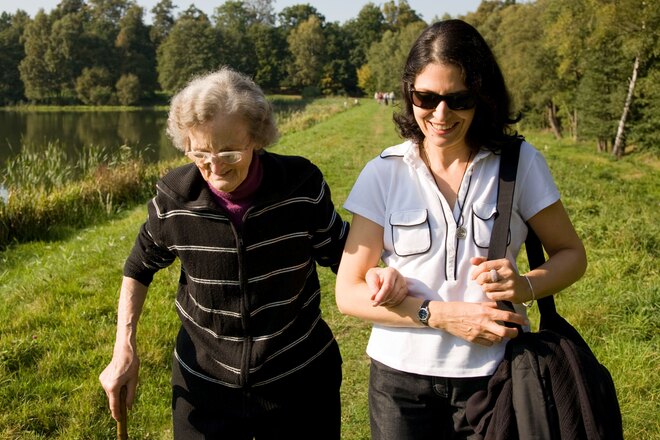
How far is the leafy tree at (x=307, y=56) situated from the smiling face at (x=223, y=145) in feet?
245

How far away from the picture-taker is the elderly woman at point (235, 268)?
1.91 m

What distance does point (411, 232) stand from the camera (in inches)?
69.4

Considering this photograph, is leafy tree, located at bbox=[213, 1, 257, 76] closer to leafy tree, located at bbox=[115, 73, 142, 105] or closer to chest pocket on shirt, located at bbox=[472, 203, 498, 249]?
leafy tree, located at bbox=[115, 73, 142, 105]

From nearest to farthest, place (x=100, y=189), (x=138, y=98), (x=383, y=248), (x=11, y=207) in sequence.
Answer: (x=383, y=248), (x=11, y=207), (x=100, y=189), (x=138, y=98)

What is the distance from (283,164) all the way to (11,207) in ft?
28.3

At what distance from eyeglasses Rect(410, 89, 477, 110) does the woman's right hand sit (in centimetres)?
58

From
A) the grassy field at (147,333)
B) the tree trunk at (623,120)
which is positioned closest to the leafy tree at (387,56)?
the tree trunk at (623,120)

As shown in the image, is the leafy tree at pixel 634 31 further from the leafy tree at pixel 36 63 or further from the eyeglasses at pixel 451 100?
the leafy tree at pixel 36 63

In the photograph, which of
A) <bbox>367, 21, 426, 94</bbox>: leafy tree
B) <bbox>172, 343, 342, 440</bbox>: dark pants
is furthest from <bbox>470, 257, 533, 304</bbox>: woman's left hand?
<bbox>367, 21, 426, 94</bbox>: leafy tree

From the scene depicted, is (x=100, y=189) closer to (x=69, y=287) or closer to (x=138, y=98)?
(x=69, y=287)

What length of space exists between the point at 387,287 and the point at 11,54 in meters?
75.9

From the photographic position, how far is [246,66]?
68.3 m

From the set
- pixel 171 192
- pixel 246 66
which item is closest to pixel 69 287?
pixel 171 192

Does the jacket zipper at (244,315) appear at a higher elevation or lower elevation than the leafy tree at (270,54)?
lower
